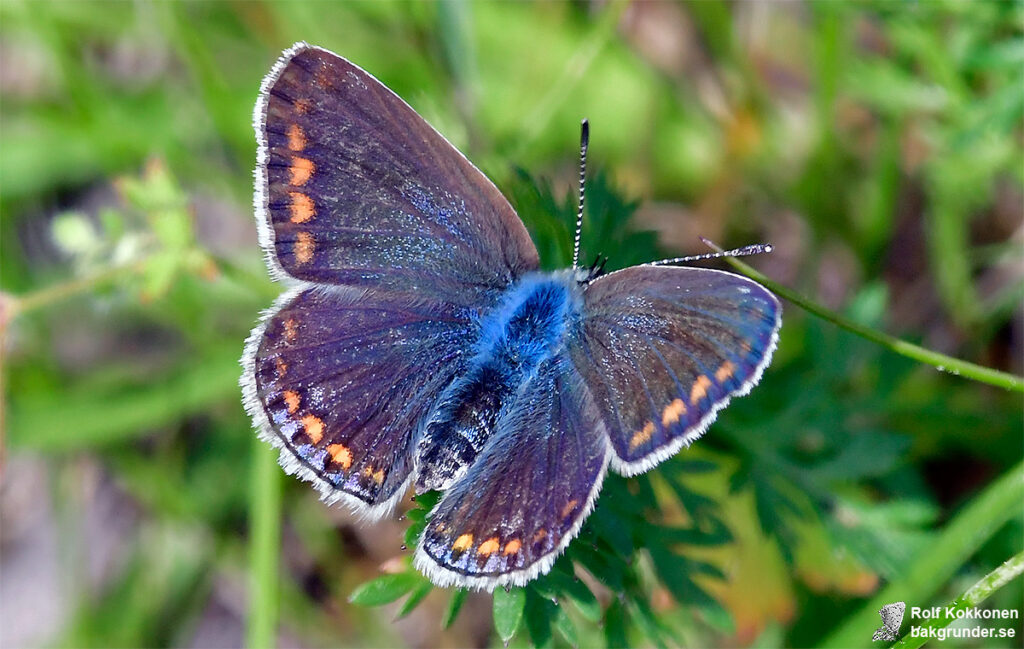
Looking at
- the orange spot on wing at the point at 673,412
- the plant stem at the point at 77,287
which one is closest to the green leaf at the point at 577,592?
the orange spot on wing at the point at 673,412

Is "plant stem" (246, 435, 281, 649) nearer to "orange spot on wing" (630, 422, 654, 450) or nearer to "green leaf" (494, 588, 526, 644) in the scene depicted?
"green leaf" (494, 588, 526, 644)

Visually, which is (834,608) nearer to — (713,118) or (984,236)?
(984,236)

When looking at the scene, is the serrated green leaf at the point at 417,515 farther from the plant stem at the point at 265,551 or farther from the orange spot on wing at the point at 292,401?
the plant stem at the point at 265,551

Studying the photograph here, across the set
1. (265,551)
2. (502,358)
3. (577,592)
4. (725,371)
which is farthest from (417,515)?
(265,551)

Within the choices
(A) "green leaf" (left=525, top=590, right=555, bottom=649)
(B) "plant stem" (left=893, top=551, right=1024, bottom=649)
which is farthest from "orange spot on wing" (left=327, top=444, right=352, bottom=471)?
(B) "plant stem" (left=893, top=551, right=1024, bottom=649)

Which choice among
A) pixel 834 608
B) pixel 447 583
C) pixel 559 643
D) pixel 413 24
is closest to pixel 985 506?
pixel 834 608

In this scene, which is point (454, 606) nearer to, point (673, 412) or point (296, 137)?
point (673, 412)

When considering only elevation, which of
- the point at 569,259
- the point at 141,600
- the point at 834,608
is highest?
the point at 569,259
